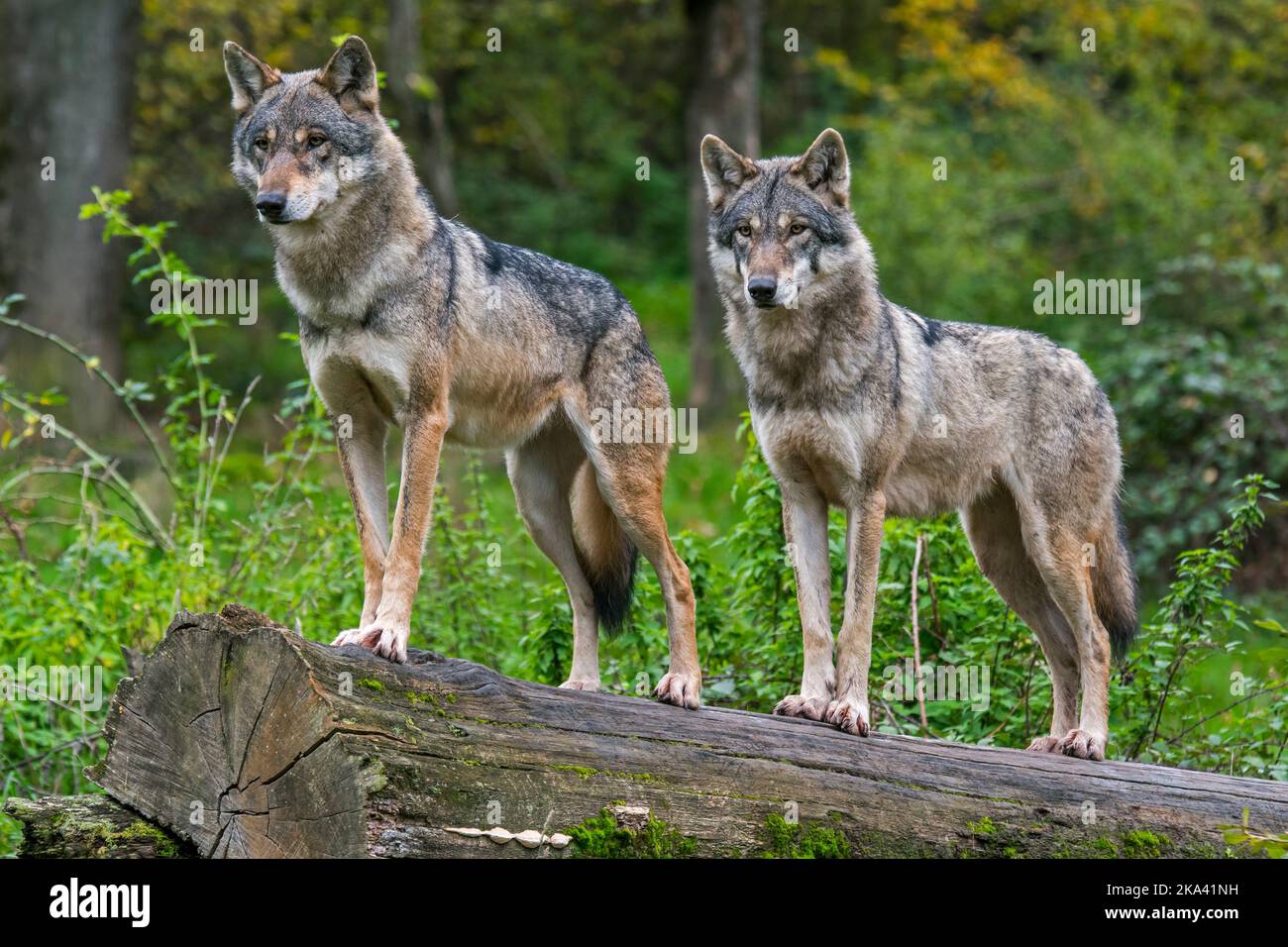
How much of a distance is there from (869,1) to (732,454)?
14818 mm

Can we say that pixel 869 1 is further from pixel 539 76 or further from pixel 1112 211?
pixel 1112 211

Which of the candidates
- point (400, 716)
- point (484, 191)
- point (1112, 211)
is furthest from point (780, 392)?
point (484, 191)

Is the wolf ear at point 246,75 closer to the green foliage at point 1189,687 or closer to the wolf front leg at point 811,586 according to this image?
the wolf front leg at point 811,586

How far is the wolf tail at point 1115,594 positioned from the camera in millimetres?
7164

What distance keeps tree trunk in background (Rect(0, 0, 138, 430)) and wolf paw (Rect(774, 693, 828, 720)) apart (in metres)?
11.2

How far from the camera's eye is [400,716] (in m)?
4.91

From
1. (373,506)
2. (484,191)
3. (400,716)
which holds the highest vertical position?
(484,191)

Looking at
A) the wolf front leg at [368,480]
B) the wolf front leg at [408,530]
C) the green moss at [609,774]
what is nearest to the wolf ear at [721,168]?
the wolf front leg at [408,530]

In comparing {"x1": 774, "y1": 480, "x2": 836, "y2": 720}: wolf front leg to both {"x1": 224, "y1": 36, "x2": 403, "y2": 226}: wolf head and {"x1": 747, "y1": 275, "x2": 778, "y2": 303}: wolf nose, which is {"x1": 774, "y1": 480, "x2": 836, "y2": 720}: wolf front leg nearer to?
{"x1": 747, "y1": 275, "x2": 778, "y2": 303}: wolf nose

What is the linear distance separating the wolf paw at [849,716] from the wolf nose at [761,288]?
1757mm

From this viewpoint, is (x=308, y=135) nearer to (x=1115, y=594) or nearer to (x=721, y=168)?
(x=721, y=168)

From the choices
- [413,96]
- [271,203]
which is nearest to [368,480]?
[271,203]

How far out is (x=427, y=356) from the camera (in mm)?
5883

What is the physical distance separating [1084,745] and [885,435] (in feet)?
5.61
